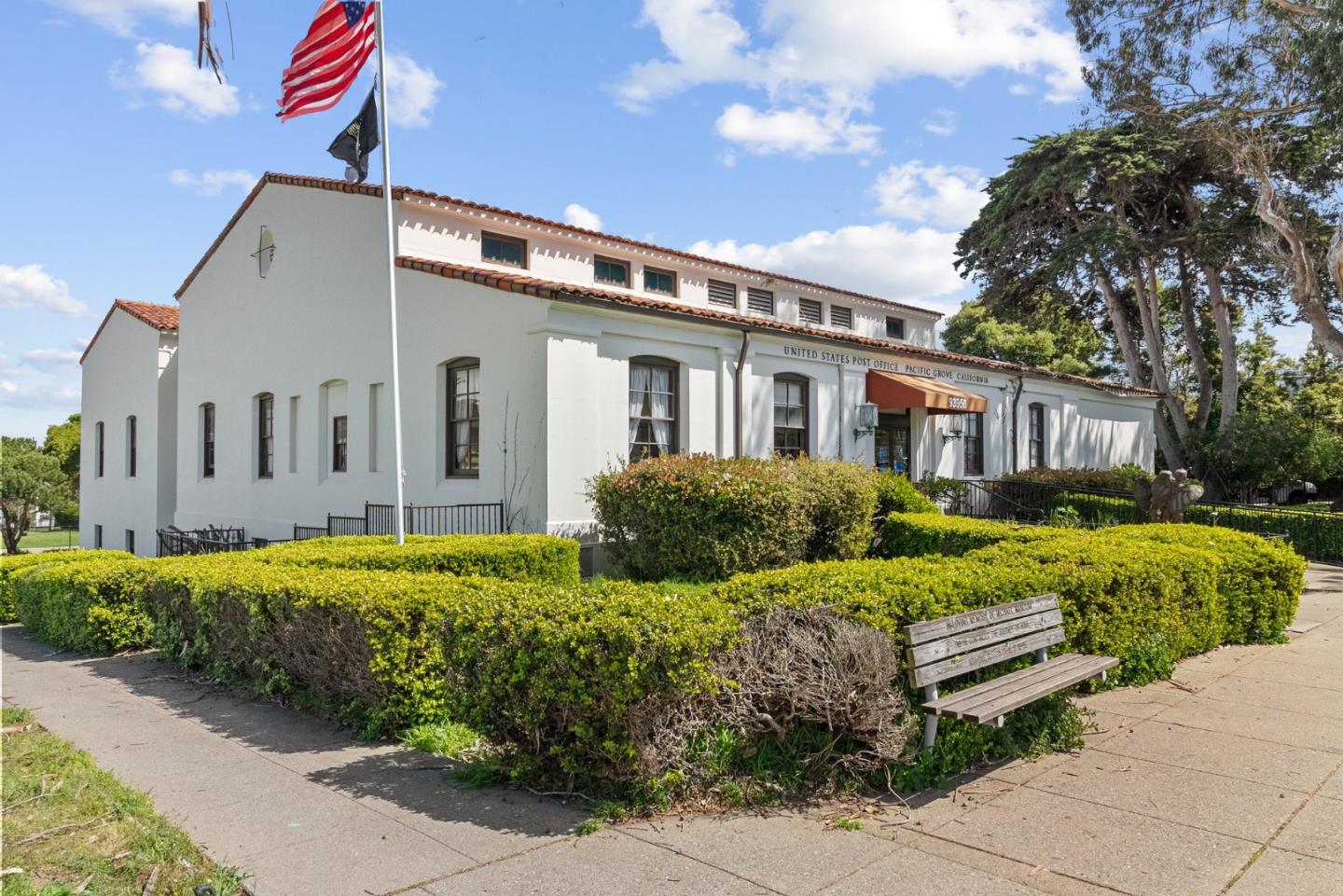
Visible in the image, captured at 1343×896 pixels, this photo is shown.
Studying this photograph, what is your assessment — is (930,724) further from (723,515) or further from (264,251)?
(264,251)

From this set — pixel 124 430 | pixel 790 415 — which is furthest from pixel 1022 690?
pixel 124 430

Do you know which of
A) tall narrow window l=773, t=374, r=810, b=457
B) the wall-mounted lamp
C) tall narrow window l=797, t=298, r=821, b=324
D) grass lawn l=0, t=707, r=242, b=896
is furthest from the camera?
tall narrow window l=797, t=298, r=821, b=324

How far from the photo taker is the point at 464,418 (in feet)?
47.1

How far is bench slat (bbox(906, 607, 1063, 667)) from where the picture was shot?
4.97 metres

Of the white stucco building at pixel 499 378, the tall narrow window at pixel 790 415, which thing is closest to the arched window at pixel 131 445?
the white stucco building at pixel 499 378

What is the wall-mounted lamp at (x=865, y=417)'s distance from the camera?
57.2 feet

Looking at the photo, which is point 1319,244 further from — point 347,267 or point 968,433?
point 347,267

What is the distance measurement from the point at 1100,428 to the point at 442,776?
2521 centimetres

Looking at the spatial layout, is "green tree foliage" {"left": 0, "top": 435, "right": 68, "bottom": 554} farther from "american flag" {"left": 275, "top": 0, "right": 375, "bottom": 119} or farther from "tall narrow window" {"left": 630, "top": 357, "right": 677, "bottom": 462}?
"tall narrow window" {"left": 630, "top": 357, "right": 677, "bottom": 462}

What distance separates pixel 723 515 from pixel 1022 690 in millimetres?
6067

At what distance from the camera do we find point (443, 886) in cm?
369

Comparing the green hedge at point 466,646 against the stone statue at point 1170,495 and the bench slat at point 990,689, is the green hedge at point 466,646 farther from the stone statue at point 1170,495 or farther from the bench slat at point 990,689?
the stone statue at point 1170,495

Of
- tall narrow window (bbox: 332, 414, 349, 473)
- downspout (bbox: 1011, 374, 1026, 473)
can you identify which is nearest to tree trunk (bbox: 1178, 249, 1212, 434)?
downspout (bbox: 1011, 374, 1026, 473)

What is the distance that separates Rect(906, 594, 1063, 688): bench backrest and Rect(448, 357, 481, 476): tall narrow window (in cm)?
957
